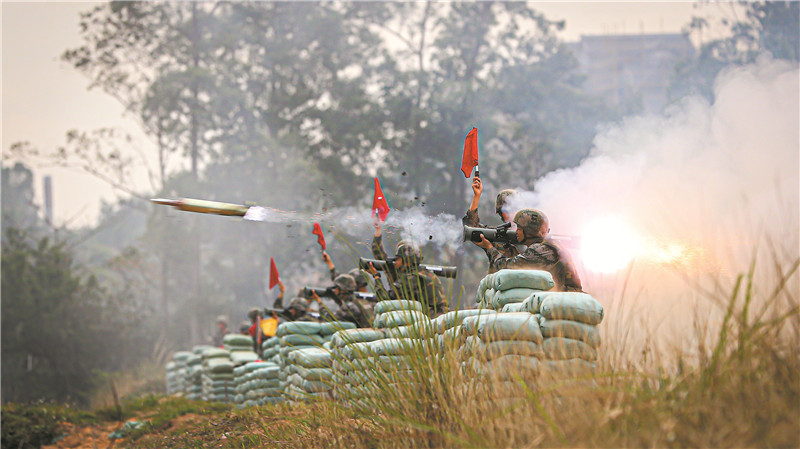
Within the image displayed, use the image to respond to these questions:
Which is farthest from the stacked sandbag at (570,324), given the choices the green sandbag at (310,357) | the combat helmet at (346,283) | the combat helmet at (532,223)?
the combat helmet at (346,283)

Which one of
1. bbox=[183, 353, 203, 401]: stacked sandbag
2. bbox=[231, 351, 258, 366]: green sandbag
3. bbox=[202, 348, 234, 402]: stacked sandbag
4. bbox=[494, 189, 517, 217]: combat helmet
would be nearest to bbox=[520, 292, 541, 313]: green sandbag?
bbox=[494, 189, 517, 217]: combat helmet

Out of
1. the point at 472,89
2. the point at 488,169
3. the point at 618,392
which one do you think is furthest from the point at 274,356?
the point at 472,89

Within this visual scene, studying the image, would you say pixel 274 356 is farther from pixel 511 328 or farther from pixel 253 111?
pixel 253 111

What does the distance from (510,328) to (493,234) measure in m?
2.05

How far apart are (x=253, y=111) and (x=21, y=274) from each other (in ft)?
36.3

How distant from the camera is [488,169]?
87.7 ft

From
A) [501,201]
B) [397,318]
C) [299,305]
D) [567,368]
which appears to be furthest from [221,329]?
[567,368]

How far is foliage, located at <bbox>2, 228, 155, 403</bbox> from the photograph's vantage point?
2561 centimetres

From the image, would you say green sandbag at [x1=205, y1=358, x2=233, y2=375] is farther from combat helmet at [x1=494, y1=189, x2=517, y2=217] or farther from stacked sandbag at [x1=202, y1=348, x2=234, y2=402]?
combat helmet at [x1=494, y1=189, x2=517, y2=217]

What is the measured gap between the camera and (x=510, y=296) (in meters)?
5.64

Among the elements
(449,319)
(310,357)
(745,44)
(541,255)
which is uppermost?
(745,44)

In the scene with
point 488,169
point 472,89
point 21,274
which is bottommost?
point 21,274

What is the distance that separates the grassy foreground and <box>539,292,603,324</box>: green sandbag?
0.60m

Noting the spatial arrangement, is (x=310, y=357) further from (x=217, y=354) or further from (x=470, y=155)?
(x=217, y=354)
